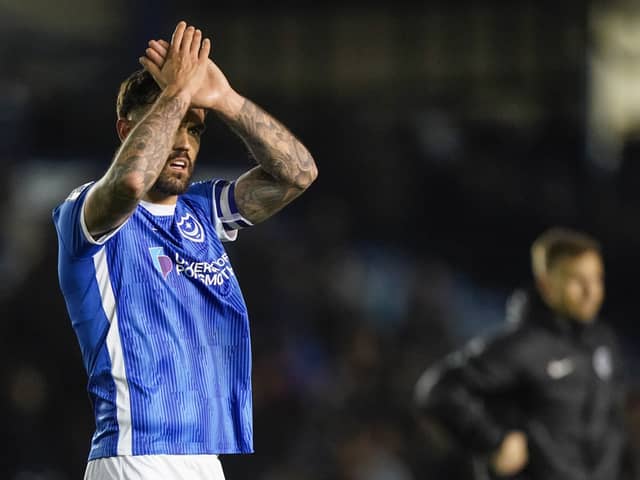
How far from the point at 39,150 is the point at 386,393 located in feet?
14.1

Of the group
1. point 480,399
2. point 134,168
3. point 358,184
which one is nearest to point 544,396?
point 480,399

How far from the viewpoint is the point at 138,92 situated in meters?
3.70

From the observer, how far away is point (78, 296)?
3.57 m

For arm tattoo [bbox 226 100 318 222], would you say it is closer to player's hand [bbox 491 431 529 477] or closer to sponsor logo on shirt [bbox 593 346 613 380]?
player's hand [bbox 491 431 529 477]

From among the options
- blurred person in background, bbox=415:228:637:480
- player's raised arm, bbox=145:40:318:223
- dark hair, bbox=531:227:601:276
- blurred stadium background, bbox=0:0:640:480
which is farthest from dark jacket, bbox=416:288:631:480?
player's raised arm, bbox=145:40:318:223

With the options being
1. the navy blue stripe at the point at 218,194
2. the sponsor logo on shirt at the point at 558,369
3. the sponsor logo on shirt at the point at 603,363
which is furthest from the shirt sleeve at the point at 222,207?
the sponsor logo on shirt at the point at 603,363

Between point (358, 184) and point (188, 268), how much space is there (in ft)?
26.2

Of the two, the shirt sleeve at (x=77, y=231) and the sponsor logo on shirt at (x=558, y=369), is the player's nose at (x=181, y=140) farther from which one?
the sponsor logo on shirt at (x=558, y=369)

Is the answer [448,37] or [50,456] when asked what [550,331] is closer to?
[50,456]

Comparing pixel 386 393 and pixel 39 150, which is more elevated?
pixel 39 150

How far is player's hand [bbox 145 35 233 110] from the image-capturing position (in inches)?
140

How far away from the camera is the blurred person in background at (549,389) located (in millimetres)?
5676

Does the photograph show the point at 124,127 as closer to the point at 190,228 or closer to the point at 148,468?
the point at 190,228

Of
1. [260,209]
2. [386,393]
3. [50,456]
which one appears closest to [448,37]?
[386,393]
